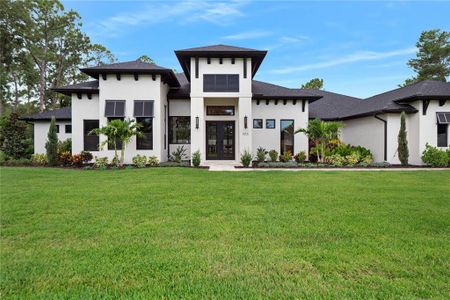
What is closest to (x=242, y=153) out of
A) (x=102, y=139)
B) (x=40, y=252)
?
(x=102, y=139)

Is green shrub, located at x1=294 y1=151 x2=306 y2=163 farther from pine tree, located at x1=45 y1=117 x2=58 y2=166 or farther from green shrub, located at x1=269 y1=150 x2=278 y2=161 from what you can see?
pine tree, located at x1=45 y1=117 x2=58 y2=166

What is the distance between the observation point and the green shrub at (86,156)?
44.1 feet

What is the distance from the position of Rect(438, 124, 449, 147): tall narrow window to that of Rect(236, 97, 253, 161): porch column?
992 centimetres

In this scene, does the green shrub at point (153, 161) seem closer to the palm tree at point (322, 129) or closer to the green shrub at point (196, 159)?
the green shrub at point (196, 159)

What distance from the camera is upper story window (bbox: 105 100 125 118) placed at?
13586 millimetres

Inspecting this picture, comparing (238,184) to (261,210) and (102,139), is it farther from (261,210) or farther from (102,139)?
(102,139)

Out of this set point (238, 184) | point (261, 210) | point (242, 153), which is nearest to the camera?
point (261, 210)

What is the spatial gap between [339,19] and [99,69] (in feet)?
40.4

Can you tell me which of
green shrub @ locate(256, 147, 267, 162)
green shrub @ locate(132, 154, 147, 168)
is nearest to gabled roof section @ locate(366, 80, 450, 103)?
green shrub @ locate(256, 147, 267, 162)

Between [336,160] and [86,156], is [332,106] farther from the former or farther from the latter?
[86,156]

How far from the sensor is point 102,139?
1378cm

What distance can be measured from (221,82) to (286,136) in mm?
5448

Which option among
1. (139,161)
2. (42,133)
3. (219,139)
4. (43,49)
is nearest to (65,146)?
(42,133)

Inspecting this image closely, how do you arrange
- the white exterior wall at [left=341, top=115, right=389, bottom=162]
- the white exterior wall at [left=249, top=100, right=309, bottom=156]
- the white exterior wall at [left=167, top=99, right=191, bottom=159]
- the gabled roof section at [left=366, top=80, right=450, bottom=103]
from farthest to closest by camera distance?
the white exterior wall at [left=249, top=100, right=309, bottom=156]
the white exterior wall at [left=167, top=99, right=191, bottom=159]
the white exterior wall at [left=341, top=115, right=389, bottom=162]
the gabled roof section at [left=366, top=80, right=450, bottom=103]
